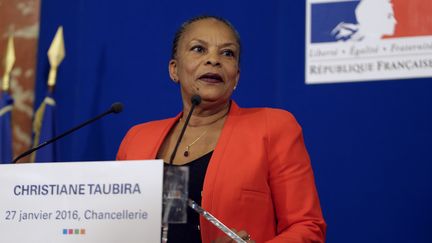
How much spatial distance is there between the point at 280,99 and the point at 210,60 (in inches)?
41.9

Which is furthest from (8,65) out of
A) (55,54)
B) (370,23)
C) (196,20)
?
(370,23)

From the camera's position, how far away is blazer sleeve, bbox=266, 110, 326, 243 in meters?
1.78

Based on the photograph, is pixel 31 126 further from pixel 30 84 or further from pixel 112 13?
pixel 112 13

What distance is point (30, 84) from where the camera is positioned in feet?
11.6

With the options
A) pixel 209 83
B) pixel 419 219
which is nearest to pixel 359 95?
pixel 419 219

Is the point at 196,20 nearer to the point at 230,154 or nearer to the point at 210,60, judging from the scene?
the point at 210,60

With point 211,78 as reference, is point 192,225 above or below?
below

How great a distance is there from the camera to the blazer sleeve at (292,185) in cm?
178

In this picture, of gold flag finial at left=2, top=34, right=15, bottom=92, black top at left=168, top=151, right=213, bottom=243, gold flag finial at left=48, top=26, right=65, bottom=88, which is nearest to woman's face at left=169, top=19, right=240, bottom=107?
black top at left=168, top=151, right=213, bottom=243

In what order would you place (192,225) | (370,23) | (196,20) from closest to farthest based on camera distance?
(192,225) < (196,20) < (370,23)

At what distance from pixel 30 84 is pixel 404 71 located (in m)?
1.89

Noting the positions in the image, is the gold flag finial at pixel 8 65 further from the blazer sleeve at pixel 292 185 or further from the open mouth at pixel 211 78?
the blazer sleeve at pixel 292 185

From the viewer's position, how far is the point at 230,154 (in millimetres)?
1904

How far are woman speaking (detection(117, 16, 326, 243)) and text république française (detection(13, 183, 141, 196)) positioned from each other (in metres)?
0.42
